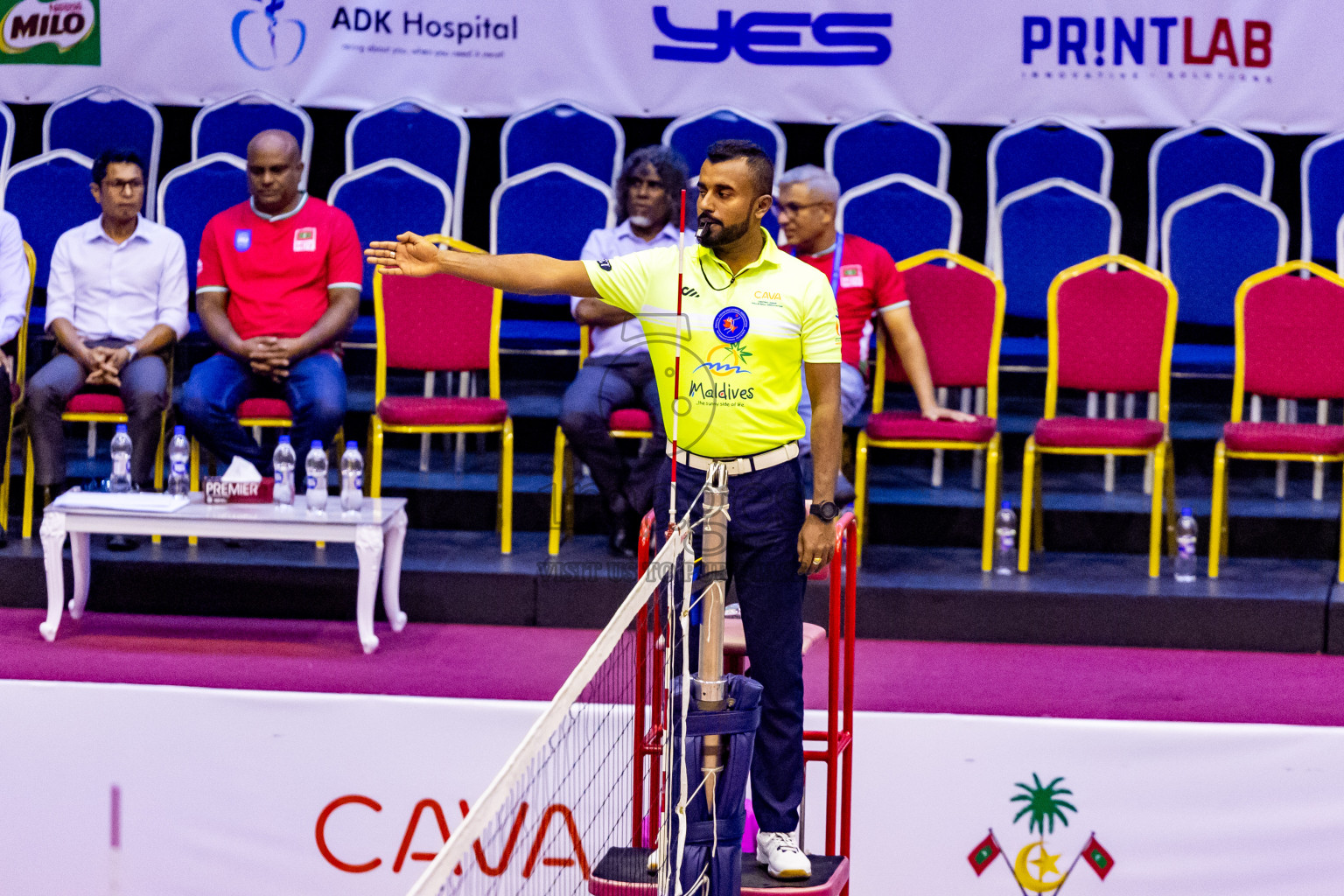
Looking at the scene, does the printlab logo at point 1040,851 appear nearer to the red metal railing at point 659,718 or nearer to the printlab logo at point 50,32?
the red metal railing at point 659,718

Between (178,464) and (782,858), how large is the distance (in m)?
3.44

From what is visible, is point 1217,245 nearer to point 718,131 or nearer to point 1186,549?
point 1186,549

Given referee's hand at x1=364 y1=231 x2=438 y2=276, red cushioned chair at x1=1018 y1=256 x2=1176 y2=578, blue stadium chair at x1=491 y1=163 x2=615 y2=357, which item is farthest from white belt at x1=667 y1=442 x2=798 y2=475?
blue stadium chair at x1=491 y1=163 x2=615 y2=357

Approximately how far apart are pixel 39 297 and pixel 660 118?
10.2 feet

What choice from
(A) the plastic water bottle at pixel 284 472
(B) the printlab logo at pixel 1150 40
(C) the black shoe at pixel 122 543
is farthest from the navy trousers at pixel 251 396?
(B) the printlab logo at pixel 1150 40

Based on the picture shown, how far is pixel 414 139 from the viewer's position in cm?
767

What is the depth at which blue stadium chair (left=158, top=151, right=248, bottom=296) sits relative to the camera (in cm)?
744

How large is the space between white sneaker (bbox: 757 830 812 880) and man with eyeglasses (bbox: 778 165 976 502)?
9.03ft

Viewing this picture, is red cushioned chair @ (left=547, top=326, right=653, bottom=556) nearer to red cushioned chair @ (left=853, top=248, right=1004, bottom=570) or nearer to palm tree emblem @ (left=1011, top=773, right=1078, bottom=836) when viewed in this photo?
red cushioned chair @ (left=853, top=248, right=1004, bottom=570)

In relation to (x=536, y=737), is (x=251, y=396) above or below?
above

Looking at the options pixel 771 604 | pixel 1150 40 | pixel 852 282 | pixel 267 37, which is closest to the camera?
pixel 771 604

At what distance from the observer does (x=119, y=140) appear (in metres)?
7.58

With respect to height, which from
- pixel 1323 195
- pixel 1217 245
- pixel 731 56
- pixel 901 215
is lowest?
pixel 1217 245

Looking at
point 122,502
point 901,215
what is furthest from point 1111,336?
point 122,502
